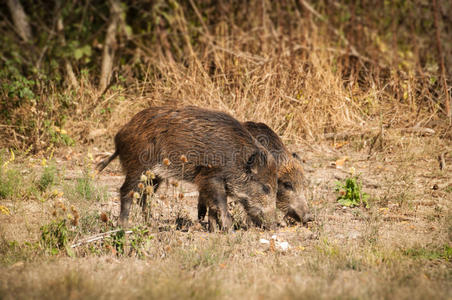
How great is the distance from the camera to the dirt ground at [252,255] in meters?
2.81

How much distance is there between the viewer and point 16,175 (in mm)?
4945

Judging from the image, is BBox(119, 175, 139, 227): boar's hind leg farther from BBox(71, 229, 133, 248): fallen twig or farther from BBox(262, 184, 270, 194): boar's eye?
BBox(262, 184, 270, 194): boar's eye

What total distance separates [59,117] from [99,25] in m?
3.03

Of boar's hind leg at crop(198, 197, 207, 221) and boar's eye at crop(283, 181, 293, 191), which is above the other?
boar's eye at crop(283, 181, 293, 191)

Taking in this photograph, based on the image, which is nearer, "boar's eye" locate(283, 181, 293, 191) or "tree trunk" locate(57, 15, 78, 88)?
"boar's eye" locate(283, 181, 293, 191)

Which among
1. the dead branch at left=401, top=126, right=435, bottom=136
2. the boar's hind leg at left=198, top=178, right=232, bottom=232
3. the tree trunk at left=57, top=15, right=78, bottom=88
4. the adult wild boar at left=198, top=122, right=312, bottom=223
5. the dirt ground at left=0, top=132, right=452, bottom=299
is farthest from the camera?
the tree trunk at left=57, top=15, right=78, bottom=88

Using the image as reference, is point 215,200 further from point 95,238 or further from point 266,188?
point 95,238

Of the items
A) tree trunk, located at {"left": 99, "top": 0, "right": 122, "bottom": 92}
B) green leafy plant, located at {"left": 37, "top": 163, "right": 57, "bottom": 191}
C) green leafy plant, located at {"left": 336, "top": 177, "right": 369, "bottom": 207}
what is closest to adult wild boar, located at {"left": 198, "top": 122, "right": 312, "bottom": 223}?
green leafy plant, located at {"left": 336, "top": 177, "right": 369, "bottom": 207}

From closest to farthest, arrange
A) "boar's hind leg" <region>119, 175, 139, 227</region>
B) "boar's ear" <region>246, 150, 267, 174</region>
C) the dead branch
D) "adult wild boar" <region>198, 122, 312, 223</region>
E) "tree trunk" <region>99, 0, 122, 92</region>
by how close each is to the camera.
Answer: "boar's hind leg" <region>119, 175, 139, 227</region>, "boar's ear" <region>246, 150, 267, 174</region>, "adult wild boar" <region>198, 122, 312, 223</region>, the dead branch, "tree trunk" <region>99, 0, 122, 92</region>

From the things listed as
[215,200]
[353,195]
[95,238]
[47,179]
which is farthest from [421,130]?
[95,238]

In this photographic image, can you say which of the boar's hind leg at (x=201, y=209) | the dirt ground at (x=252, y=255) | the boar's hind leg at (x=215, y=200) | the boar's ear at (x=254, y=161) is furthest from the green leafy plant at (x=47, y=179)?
the boar's ear at (x=254, y=161)

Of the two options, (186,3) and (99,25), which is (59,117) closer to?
(99,25)

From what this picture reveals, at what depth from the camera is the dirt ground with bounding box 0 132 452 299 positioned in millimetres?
2811

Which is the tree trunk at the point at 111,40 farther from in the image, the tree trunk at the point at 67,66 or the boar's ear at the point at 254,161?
the boar's ear at the point at 254,161
